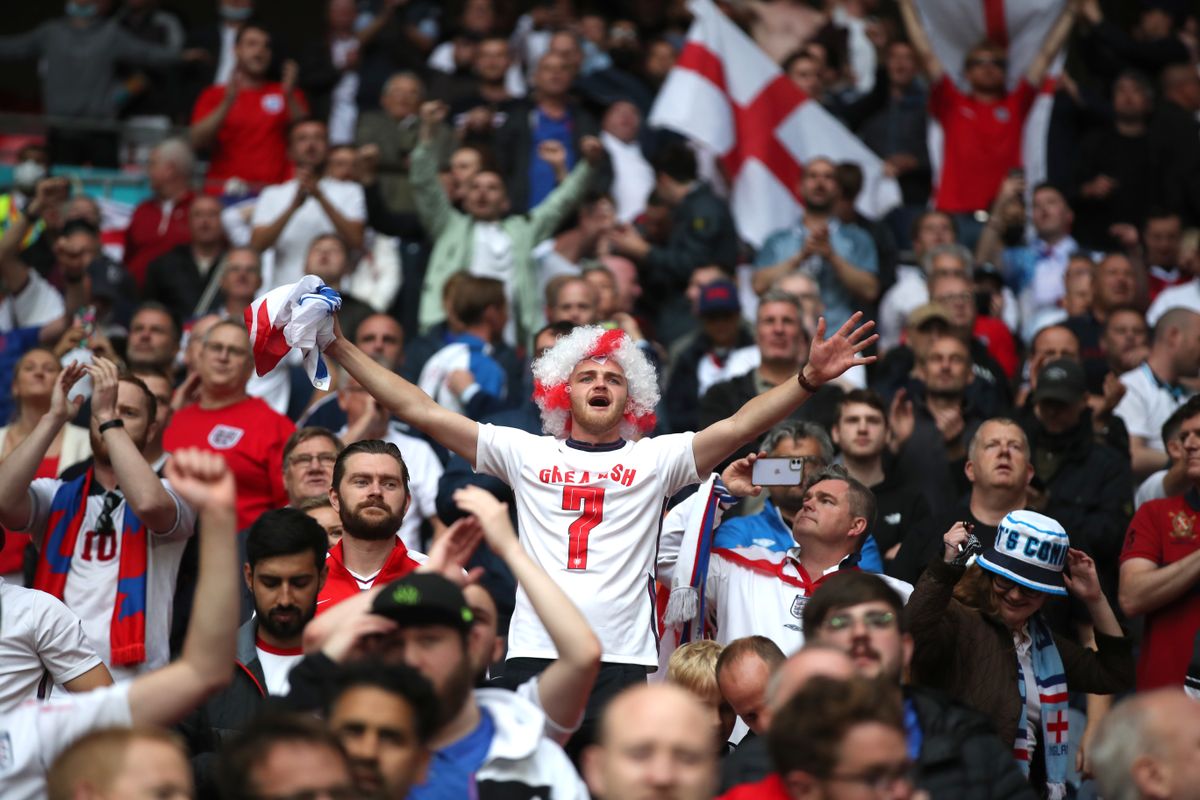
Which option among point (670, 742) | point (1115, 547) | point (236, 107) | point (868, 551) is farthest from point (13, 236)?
point (670, 742)

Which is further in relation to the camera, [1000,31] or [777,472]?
[1000,31]

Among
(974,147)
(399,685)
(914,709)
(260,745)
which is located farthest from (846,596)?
(974,147)

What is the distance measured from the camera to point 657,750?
4430 millimetres

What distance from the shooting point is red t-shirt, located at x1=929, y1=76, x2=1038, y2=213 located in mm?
13422

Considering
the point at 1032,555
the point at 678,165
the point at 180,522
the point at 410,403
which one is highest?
the point at 678,165

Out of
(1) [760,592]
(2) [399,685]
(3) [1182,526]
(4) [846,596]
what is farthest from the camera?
(3) [1182,526]

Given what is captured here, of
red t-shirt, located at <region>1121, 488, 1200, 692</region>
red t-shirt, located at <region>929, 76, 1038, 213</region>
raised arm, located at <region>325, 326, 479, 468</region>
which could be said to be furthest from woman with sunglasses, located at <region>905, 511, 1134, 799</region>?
red t-shirt, located at <region>929, 76, 1038, 213</region>

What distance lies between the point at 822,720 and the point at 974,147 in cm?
976

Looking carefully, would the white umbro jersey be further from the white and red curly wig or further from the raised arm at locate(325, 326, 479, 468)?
the white and red curly wig

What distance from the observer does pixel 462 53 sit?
14570mm

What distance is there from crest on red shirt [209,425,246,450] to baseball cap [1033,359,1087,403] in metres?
4.09

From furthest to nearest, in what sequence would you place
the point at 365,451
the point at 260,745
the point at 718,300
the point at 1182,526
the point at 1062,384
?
the point at 718,300 → the point at 1062,384 → the point at 1182,526 → the point at 365,451 → the point at 260,745

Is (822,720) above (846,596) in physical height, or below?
below

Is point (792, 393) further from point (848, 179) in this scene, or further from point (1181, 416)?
point (848, 179)
